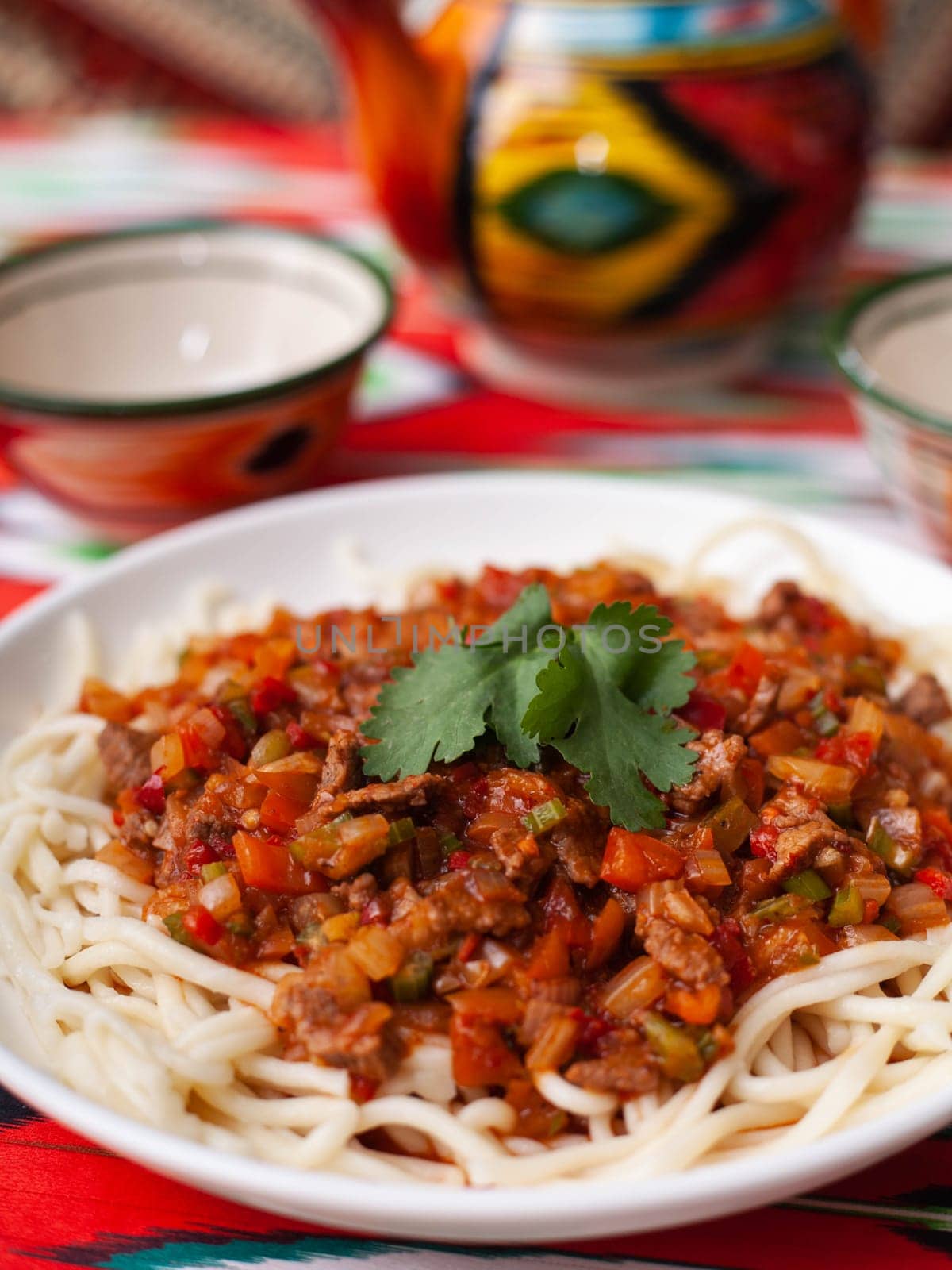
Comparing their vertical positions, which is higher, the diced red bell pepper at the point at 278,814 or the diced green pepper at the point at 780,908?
the diced red bell pepper at the point at 278,814

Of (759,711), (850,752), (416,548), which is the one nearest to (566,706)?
(759,711)

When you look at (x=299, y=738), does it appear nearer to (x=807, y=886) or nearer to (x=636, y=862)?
(x=636, y=862)

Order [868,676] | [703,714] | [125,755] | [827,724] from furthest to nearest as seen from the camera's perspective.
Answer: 1. [868,676]
2. [125,755]
3. [827,724]
4. [703,714]

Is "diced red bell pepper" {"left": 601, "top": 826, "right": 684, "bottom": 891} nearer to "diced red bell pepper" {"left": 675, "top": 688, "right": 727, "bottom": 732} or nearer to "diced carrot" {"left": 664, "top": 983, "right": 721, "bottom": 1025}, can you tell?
"diced carrot" {"left": 664, "top": 983, "right": 721, "bottom": 1025}

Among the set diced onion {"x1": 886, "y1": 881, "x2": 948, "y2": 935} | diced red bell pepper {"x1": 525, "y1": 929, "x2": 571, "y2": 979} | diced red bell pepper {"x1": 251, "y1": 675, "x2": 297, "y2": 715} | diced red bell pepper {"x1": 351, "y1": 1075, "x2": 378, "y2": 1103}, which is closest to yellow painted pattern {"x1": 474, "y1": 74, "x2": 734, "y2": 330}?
diced red bell pepper {"x1": 251, "y1": 675, "x2": 297, "y2": 715}

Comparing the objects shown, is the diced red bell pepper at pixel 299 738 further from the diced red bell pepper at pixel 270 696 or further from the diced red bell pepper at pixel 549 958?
the diced red bell pepper at pixel 549 958

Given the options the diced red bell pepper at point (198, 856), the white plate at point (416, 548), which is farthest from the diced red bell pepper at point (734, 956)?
the white plate at point (416, 548)

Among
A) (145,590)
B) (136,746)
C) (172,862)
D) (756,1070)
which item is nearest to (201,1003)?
(172,862)
